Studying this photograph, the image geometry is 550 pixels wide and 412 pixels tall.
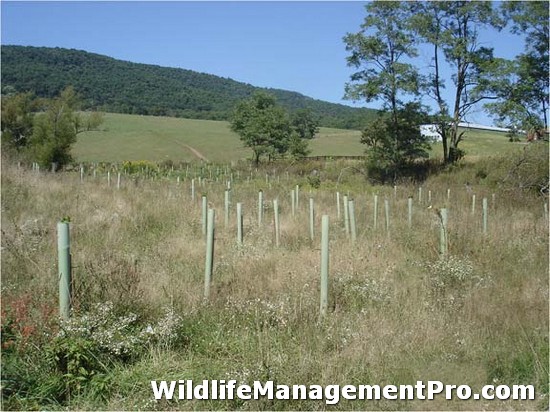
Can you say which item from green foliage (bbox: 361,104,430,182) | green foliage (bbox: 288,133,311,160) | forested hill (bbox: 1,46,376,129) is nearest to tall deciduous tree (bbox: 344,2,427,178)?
green foliage (bbox: 361,104,430,182)

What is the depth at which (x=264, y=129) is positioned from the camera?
2442 inches

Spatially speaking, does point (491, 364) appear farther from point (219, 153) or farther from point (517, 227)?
point (219, 153)

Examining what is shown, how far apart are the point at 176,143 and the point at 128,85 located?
67673mm

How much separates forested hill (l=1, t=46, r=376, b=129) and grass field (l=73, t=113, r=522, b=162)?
7.74 m

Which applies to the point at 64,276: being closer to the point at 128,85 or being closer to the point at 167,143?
the point at 167,143

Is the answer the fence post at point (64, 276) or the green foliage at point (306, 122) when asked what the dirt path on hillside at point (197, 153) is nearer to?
the green foliage at point (306, 122)

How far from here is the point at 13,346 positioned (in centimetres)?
438

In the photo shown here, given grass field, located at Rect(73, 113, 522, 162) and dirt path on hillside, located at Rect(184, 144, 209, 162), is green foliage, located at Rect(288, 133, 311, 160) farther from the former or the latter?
dirt path on hillside, located at Rect(184, 144, 209, 162)

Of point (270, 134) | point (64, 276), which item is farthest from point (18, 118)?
point (64, 276)

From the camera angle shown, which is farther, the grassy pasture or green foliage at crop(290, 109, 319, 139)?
green foliage at crop(290, 109, 319, 139)

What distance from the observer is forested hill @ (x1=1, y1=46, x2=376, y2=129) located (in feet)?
334

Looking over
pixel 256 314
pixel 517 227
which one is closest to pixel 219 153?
pixel 517 227

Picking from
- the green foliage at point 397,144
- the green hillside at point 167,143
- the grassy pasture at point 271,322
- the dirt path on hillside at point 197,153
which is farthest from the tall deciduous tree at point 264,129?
the grassy pasture at point 271,322

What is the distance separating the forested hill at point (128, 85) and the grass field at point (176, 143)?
774 cm
